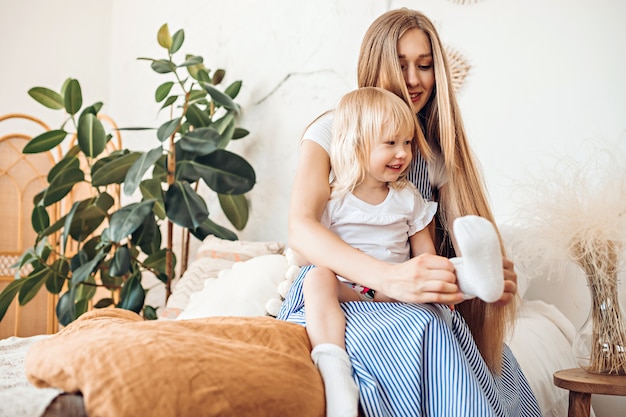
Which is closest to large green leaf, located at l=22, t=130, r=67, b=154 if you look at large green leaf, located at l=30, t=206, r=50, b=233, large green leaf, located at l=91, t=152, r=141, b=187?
large green leaf, located at l=30, t=206, r=50, b=233

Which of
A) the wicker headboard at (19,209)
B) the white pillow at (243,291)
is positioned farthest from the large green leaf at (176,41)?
the white pillow at (243,291)

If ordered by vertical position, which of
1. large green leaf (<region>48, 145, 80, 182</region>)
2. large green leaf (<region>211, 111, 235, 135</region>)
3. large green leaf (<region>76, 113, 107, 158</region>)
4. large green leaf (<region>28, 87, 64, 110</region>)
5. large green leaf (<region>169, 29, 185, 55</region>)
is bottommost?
large green leaf (<region>48, 145, 80, 182</region>)

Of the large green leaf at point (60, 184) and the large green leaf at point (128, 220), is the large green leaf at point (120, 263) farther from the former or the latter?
the large green leaf at point (60, 184)

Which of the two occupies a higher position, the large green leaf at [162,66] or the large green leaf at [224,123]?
the large green leaf at [162,66]

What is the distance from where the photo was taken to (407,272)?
1.17 m

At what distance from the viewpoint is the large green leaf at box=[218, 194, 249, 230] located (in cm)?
364

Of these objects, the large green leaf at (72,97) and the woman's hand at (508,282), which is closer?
the woman's hand at (508,282)

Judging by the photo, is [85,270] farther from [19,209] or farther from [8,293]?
[19,209]

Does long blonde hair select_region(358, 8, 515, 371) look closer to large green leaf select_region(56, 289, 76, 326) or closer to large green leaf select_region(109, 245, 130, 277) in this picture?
large green leaf select_region(109, 245, 130, 277)

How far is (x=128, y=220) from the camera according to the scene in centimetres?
314

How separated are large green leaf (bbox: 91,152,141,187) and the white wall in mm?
675

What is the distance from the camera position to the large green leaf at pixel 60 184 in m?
3.49

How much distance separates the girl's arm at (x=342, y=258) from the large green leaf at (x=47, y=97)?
2.70 meters

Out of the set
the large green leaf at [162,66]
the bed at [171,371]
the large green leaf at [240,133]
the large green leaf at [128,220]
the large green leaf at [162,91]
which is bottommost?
the large green leaf at [128,220]
